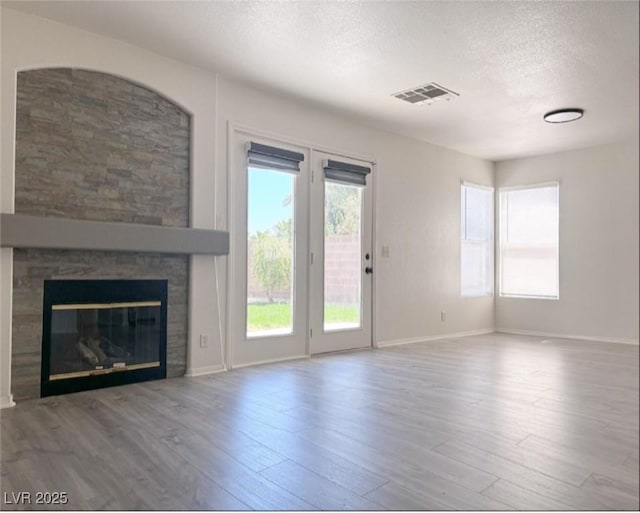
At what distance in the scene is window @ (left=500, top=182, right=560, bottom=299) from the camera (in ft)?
20.1

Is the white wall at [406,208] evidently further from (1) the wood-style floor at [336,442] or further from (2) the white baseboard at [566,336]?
(1) the wood-style floor at [336,442]

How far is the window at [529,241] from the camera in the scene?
Answer: 6129 mm

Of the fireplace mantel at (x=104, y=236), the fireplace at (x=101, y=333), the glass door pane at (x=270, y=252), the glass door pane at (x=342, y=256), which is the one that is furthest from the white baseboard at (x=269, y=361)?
the fireplace mantel at (x=104, y=236)

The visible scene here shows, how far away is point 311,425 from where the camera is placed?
247cm

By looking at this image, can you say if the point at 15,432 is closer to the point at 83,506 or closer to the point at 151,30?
the point at 83,506

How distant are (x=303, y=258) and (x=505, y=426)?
241cm

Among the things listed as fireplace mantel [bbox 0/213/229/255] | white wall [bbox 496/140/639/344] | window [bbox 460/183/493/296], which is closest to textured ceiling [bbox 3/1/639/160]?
white wall [bbox 496/140/639/344]

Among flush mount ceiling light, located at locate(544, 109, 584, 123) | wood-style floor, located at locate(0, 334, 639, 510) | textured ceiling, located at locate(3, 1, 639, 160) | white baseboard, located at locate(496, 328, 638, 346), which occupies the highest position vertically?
textured ceiling, located at locate(3, 1, 639, 160)

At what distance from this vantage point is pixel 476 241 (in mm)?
6480

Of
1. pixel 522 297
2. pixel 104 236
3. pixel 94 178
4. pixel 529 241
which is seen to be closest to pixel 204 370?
pixel 104 236

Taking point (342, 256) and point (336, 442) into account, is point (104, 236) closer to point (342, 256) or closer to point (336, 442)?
point (336, 442)

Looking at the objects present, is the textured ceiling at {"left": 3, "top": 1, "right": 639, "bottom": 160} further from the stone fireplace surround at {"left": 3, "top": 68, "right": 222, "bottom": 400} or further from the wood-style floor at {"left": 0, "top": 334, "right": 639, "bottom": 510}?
the wood-style floor at {"left": 0, "top": 334, "right": 639, "bottom": 510}

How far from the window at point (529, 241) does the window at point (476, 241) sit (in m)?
0.20

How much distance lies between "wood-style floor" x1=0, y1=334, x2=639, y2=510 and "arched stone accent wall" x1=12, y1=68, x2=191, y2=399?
52cm
